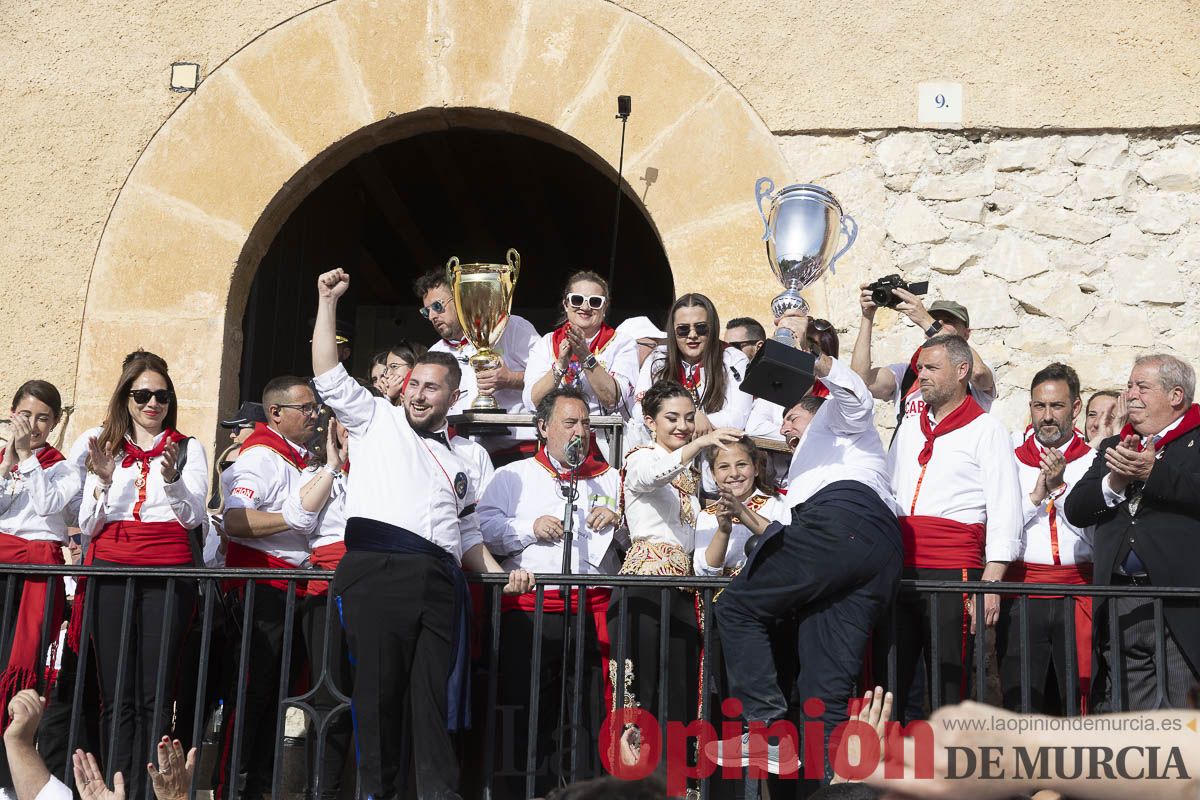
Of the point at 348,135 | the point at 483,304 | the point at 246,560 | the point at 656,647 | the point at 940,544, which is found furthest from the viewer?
the point at 348,135

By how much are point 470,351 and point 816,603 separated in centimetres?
240

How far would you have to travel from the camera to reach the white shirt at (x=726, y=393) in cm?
562

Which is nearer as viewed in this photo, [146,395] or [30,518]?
[146,395]

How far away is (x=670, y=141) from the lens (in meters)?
6.92

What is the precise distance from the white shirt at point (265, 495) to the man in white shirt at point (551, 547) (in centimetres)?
81

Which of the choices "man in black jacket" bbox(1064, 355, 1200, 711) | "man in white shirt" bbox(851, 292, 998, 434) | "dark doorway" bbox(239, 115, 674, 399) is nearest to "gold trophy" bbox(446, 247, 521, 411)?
"man in white shirt" bbox(851, 292, 998, 434)

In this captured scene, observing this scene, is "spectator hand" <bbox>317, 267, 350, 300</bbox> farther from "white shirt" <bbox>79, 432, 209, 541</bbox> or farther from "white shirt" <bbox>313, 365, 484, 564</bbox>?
"white shirt" <bbox>79, 432, 209, 541</bbox>

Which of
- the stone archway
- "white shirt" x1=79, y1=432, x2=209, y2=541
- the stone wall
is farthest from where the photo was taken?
the stone archway

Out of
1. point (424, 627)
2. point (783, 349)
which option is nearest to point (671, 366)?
point (783, 349)

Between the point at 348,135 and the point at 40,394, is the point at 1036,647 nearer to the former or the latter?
the point at 40,394

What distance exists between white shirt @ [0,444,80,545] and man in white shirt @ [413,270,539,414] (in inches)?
64.8

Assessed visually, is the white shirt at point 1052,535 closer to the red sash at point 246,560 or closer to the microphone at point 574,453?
the microphone at point 574,453

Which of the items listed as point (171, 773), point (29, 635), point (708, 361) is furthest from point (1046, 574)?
point (29, 635)

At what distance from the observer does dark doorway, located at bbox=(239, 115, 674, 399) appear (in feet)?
30.6
